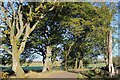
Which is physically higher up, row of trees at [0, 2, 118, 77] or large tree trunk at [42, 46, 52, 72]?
row of trees at [0, 2, 118, 77]

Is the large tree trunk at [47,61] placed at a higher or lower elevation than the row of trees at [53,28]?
lower

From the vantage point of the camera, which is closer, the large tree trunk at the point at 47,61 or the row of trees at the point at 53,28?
the row of trees at the point at 53,28

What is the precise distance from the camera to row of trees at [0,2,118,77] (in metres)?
17.3

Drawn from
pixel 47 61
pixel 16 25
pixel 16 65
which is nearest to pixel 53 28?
pixel 47 61

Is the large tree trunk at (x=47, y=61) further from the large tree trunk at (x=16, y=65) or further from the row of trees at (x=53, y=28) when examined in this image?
the large tree trunk at (x=16, y=65)

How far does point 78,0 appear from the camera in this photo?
2091cm

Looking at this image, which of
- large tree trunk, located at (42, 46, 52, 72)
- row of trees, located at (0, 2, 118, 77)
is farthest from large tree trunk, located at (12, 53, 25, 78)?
large tree trunk, located at (42, 46, 52, 72)

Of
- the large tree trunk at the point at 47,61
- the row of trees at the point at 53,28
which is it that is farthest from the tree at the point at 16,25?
the large tree trunk at the point at 47,61

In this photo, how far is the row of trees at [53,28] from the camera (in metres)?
17.3

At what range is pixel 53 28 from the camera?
26.0 meters

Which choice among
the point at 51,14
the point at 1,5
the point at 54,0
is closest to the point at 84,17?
the point at 51,14

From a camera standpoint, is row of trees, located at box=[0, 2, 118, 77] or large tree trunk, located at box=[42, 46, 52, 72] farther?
large tree trunk, located at box=[42, 46, 52, 72]

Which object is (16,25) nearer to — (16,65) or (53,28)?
(16,65)

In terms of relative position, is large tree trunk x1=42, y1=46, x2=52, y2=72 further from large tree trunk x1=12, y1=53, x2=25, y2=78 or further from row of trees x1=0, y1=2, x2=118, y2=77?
large tree trunk x1=12, y1=53, x2=25, y2=78
